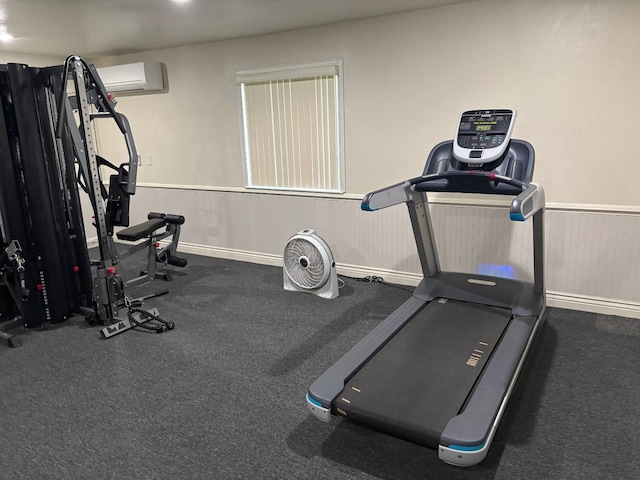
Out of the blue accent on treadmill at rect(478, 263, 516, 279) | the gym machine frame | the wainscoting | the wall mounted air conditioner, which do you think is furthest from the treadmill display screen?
the wall mounted air conditioner

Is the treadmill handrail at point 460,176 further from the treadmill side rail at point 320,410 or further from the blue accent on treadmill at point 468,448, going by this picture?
the treadmill side rail at point 320,410

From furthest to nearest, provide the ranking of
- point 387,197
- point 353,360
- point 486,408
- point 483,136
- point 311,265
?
point 311,265 < point 387,197 < point 483,136 < point 353,360 < point 486,408

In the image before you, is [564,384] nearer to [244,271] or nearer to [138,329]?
[138,329]

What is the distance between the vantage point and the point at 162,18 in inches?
141

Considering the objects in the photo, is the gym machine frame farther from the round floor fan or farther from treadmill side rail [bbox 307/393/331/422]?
treadmill side rail [bbox 307/393/331/422]

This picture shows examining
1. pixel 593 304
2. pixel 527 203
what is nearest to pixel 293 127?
pixel 527 203

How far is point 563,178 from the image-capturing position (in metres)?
3.40

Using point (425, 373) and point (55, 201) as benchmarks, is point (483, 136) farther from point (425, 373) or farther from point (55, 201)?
point (55, 201)

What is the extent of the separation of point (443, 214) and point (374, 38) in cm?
155

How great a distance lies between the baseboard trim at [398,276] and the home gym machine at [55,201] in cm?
159

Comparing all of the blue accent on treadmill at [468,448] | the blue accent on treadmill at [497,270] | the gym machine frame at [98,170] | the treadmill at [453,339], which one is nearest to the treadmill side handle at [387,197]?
the treadmill at [453,339]

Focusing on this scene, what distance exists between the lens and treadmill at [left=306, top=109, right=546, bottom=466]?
6.40ft

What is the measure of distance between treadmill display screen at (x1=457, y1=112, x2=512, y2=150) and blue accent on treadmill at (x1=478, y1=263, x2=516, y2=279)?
51.7 inches

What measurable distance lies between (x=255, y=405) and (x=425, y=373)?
893mm
